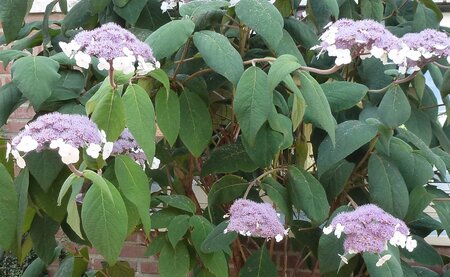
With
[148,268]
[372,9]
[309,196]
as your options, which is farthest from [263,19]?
[148,268]

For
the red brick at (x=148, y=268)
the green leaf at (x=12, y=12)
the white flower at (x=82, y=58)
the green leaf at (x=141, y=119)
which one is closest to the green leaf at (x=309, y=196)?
the green leaf at (x=141, y=119)

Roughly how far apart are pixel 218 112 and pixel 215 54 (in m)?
0.46

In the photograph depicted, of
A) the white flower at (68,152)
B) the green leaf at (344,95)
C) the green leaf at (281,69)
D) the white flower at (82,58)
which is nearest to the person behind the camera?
the white flower at (68,152)

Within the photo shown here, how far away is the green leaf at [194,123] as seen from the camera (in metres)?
1.22

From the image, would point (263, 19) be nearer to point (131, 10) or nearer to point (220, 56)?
point (220, 56)

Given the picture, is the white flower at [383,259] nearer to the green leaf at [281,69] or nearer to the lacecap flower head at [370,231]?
the lacecap flower head at [370,231]

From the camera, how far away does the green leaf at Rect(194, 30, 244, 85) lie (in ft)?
3.67

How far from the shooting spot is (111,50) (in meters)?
0.90

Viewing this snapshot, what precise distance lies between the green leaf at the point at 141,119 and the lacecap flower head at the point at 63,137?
70mm

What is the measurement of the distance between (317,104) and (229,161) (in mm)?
290

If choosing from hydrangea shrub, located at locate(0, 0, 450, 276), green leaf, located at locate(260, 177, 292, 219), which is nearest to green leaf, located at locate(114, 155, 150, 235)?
hydrangea shrub, located at locate(0, 0, 450, 276)

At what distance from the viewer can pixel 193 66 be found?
131 cm

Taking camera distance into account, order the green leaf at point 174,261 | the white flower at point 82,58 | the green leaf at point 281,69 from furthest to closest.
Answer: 1. the green leaf at point 174,261
2. the green leaf at point 281,69
3. the white flower at point 82,58

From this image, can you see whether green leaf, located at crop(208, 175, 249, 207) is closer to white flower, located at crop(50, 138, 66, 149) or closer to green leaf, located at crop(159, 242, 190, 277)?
green leaf, located at crop(159, 242, 190, 277)
